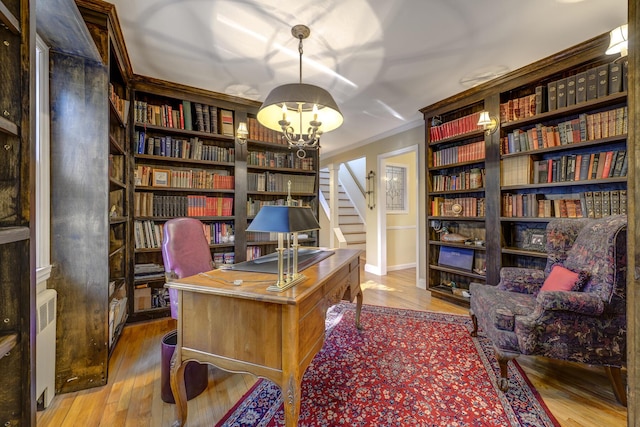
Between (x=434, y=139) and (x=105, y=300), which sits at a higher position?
(x=434, y=139)

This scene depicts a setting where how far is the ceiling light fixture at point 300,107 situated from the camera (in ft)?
5.49

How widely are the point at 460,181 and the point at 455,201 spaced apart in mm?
262

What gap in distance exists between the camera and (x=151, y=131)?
3.04 meters

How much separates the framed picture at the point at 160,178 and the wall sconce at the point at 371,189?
10.7 ft

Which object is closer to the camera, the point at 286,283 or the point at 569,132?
the point at 286,283

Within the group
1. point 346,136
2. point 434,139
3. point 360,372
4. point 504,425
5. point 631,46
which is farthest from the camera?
point 346,136

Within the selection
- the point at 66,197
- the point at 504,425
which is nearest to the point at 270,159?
the point at 66,197

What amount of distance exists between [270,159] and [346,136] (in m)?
1.85

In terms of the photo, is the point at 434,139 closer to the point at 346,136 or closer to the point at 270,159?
the point at 346,136

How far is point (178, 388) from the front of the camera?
1.37 metres

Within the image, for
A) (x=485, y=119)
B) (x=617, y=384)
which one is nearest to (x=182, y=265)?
(x=617, y=384)

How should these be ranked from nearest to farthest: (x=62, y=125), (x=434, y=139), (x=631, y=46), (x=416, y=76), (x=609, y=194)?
(x=631, y=46) → (x=62, y=125) → (x=609, y=194) → (x=416, y=76) → (x=434, y=139)

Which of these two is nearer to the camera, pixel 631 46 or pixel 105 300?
pixel 631 46

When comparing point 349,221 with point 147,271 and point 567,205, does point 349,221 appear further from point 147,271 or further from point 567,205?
point 147,271
